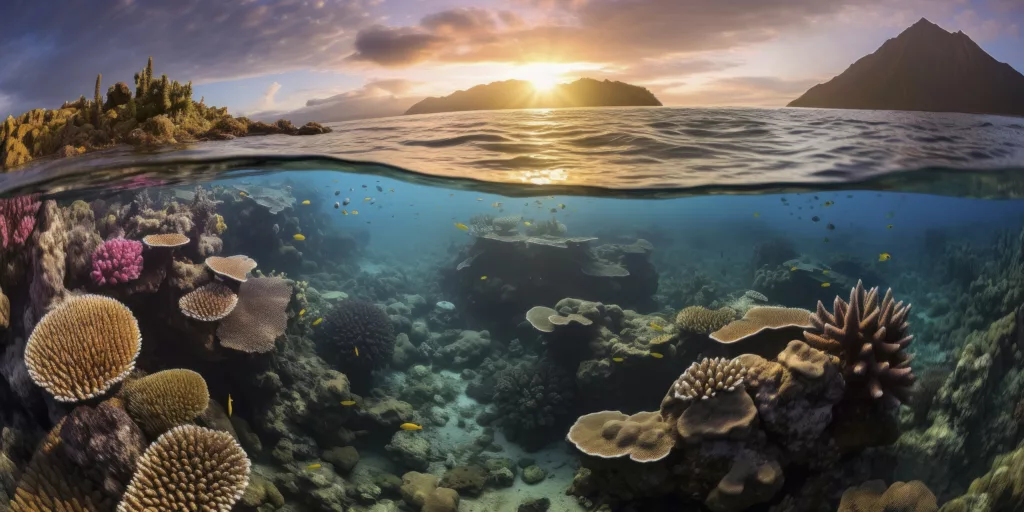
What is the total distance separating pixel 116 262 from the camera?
6.82 m

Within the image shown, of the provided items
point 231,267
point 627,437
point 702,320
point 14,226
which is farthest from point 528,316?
point 14,226

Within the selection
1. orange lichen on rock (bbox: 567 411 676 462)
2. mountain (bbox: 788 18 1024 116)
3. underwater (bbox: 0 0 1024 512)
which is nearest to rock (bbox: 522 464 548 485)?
underwater (bbox: 0 0 1024 512)

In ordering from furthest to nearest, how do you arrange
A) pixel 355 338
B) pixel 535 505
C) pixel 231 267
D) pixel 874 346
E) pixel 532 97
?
pixel 355 338 < pixel 532 97 < pixel 231 267 < pixel 535 505 < pixel 874 346

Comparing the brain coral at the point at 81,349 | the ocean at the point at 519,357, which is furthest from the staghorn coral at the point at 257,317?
the brain coral at the point at 81,349

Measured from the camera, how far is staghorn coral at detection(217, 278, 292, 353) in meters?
7.02

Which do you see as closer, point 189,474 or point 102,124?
point 189,474

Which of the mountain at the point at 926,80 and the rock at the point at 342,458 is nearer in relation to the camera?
the mountain at the point at 926,80

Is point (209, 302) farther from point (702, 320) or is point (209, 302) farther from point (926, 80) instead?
point (926, 80)

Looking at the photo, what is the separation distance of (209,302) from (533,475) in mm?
6143

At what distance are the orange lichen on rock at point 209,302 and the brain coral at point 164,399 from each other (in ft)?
3.53

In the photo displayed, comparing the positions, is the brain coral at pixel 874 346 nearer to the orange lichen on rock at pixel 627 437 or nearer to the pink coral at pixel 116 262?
the orange lichen on rock at pixel 627 437

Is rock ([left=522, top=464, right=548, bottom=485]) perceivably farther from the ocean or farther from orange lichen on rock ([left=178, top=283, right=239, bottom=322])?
orange lichen on rock ([left=178, top=283, right=239, bottom=322])

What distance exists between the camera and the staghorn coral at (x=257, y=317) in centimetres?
702

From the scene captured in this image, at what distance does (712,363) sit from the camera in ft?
17.9
